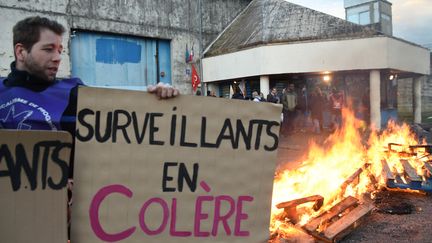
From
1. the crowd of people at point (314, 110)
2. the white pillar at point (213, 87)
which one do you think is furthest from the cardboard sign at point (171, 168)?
the white pillar at point (213, 87)

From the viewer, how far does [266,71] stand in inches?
705

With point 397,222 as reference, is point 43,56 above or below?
above

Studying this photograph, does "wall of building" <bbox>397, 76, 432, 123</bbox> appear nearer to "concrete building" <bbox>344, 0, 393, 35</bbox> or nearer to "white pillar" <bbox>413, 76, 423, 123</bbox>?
"white pillar" <bbox>413, 76, 423, 123</bbox>

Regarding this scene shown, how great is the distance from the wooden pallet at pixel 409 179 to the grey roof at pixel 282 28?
11.4 metres

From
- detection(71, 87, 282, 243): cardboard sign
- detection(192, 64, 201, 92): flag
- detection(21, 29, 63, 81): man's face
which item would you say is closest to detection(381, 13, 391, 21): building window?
detection(192, 64, 201, 92): flag

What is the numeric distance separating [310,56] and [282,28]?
7.44ft

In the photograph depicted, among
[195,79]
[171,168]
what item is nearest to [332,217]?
[171,168]

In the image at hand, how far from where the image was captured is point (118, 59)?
62.5ft

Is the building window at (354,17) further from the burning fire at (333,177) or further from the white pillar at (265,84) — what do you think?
the burning fire at (333,177)

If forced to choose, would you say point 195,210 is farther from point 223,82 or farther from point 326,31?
point 223,82

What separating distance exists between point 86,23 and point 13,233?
17.0m

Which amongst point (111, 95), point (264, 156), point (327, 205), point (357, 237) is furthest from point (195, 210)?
point (327, 205)

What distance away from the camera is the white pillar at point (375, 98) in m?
17.4

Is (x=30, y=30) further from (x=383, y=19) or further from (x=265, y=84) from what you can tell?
(x=383, y=19)
